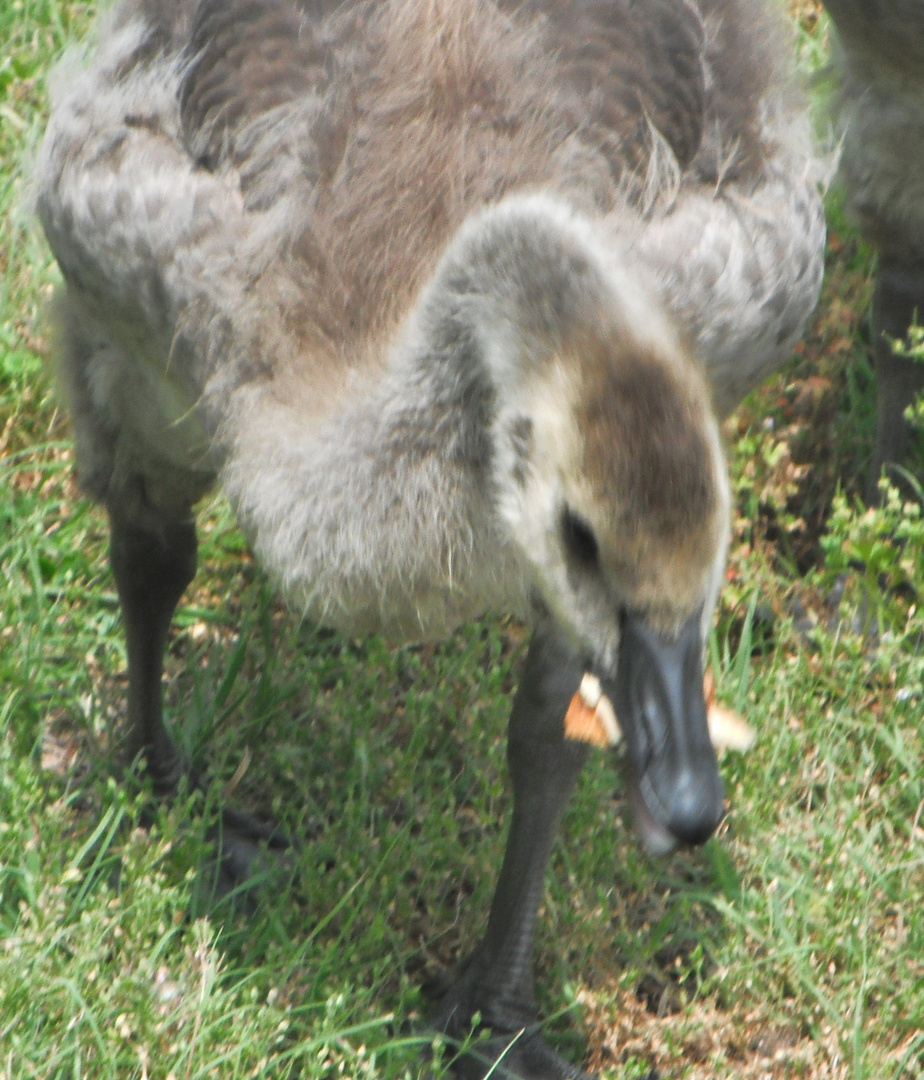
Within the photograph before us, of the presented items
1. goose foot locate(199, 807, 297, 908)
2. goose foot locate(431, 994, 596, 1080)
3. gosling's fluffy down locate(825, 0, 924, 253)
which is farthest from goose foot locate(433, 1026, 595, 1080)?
gosling's fluffy down locate(825, 0, 924, 253)

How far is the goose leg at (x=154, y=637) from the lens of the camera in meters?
4.16

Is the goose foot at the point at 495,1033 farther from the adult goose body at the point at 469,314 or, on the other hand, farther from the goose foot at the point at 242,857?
the goose foot at the point at 242,857

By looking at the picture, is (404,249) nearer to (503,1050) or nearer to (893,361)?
(503,1050)

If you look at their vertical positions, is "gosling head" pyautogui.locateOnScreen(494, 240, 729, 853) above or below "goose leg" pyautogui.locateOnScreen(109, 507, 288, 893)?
above

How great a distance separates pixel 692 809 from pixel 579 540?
18.6 inches

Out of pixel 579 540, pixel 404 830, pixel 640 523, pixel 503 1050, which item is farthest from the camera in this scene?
pixel 404 830

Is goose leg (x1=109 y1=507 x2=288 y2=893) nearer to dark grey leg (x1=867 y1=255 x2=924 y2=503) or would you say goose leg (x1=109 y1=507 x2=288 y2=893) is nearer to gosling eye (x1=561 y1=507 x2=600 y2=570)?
gosling eye (x1=561 y1=507 x2=600 y2=570)

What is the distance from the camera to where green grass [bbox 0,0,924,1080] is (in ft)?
11.4

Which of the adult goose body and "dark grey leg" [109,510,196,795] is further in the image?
"dark grey leg" [109,510,196,795]

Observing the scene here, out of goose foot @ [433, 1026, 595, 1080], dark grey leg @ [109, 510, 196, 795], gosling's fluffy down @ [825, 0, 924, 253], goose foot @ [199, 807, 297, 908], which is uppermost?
gosling's fluffy down @ [825, 0, 924, 253]

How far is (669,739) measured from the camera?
8.59 ft

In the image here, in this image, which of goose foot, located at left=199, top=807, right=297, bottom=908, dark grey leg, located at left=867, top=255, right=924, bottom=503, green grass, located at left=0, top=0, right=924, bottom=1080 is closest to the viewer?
green grass, located at left=0, top=0, right=924, bottom=1080

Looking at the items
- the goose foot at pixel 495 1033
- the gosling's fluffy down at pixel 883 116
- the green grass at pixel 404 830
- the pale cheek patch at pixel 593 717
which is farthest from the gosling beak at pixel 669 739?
the gosling's fluffy down at pixel 883 116

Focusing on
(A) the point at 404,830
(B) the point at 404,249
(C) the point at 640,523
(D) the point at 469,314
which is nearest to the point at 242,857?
(A) the point at 404,830
